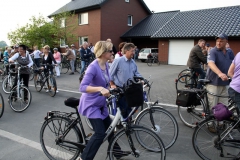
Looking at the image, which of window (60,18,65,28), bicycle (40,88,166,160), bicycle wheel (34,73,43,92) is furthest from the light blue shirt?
window (60,18,65,28)

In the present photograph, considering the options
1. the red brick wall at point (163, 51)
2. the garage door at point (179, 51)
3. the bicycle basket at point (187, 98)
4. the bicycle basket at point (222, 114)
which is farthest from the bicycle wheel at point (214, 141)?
the red brick wall at point (163, 51)

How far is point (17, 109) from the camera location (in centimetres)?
605

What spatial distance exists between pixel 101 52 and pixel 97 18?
78.0ft

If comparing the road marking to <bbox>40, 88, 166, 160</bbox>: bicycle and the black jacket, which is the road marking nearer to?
<bbox>40, 88, 166, 160</bbox>: bicycle

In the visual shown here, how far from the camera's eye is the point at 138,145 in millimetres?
3061

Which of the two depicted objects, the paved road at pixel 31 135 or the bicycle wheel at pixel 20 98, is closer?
the paved road at pixel 31 135

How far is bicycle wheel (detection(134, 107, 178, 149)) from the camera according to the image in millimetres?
3660

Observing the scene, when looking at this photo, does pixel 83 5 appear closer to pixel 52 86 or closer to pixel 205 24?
pixel 205 24

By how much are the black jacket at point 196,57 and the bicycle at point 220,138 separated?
13.0ft

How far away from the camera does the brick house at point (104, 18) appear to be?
2547 cm

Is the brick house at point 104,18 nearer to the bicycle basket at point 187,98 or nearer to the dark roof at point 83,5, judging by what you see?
the dark roof at point 83,5

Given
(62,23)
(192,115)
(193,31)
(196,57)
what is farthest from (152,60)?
(192,115)

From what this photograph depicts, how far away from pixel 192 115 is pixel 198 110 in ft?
0.64

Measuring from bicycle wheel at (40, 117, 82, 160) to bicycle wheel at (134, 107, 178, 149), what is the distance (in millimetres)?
1102
